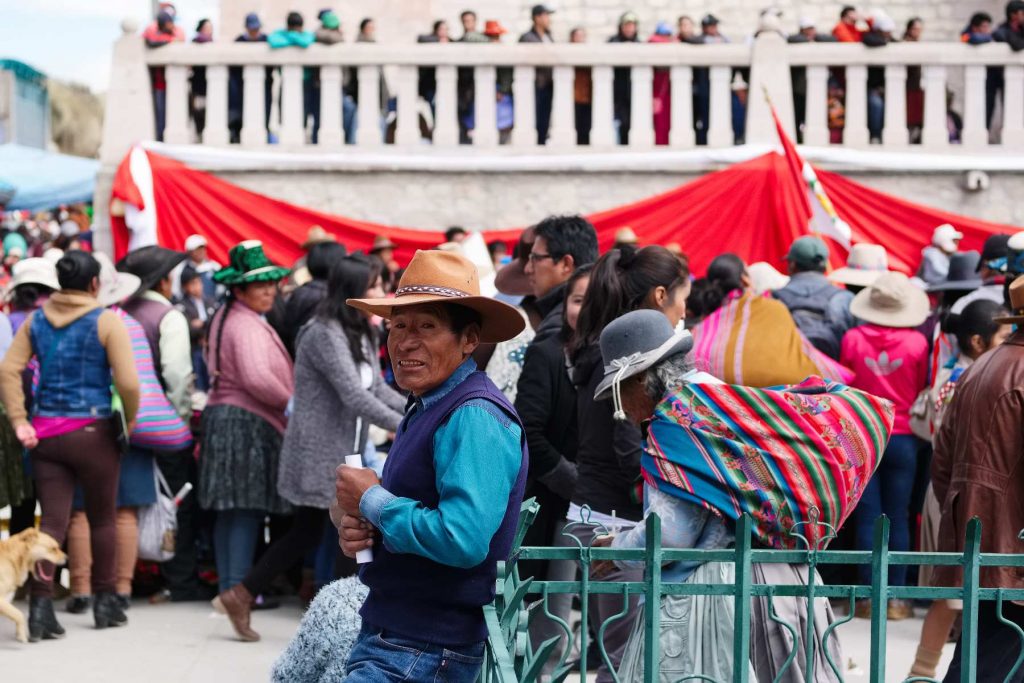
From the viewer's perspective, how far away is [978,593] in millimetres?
3408

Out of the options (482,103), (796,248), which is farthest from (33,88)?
(796,248)

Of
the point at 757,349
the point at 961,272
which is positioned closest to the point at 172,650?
A: the point at 757,349

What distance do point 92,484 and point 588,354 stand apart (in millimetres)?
2990

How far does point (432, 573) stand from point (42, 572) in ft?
13.4

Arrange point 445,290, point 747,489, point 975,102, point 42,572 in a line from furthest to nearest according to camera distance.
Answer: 1. point 975,102
2. point 42,572
3. point 747,489
4. point 445,290

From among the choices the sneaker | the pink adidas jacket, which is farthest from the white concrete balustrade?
the sneaker

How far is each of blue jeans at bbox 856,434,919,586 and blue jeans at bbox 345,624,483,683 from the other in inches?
184

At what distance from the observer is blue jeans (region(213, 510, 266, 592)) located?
23.6 feet

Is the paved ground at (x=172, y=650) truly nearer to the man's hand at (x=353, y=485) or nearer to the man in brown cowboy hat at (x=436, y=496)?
the man in brown cowboy hat at (x=436, y=496)

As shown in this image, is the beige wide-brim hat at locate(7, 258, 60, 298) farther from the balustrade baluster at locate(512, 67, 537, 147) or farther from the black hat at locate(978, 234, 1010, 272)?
the balustrade baluster at locate(512, 67, 537, 147)

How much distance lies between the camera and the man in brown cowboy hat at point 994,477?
424cm

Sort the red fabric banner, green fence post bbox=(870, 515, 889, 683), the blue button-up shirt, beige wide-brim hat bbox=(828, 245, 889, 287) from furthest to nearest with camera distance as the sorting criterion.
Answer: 1. the red fabric banner
2. beige wide-brim hat bbox=(828, 245, 889, 287)
3. green fence post bbox=(870, 515, 889, 683)
4. the blue button-up shirt

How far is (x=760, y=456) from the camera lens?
148 inches

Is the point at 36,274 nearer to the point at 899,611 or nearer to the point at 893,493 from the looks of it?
the point at 893,493
